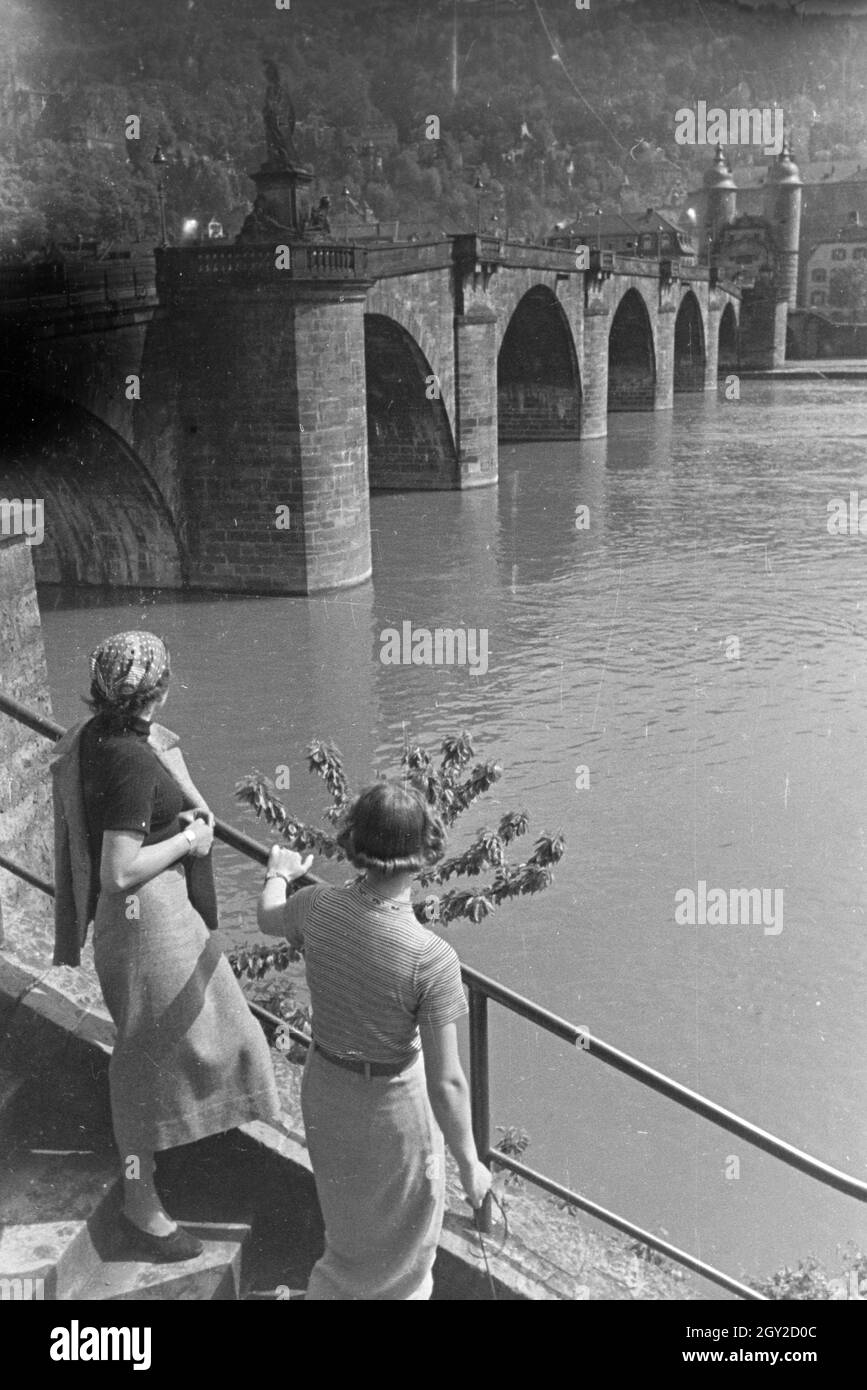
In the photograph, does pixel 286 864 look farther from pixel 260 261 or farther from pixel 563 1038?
pixel 260 261

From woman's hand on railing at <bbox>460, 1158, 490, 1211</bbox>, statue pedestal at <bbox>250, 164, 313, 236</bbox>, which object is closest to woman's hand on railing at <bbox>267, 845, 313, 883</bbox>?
woman's hand on railing at <bbox>460, 1158, 490, 1211</bbox>

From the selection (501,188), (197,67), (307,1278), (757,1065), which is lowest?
(757,1065)

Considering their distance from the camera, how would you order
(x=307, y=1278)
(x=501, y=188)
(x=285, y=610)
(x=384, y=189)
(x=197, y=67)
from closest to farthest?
(x=307, y=1278) → (x=285, y=610) → (x=197, y=67) → (x=384, y=189) → (x=501, y=188)

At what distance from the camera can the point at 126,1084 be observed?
316cm

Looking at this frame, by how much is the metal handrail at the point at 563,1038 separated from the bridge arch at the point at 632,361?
146ft

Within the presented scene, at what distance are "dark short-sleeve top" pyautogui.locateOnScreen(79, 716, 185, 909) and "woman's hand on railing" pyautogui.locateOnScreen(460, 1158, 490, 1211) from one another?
0.98 metres

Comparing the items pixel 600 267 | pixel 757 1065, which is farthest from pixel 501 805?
pixel 600 267

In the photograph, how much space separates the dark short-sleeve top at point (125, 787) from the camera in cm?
297

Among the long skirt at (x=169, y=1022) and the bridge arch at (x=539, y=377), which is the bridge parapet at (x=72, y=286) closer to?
the long skirt at (x=169, y=1022)

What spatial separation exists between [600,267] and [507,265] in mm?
8988

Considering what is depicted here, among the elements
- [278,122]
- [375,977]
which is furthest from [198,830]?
[278,122]

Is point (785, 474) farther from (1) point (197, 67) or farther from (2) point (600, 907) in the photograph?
(2) point (600, 907)

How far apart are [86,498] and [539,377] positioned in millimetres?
20835
